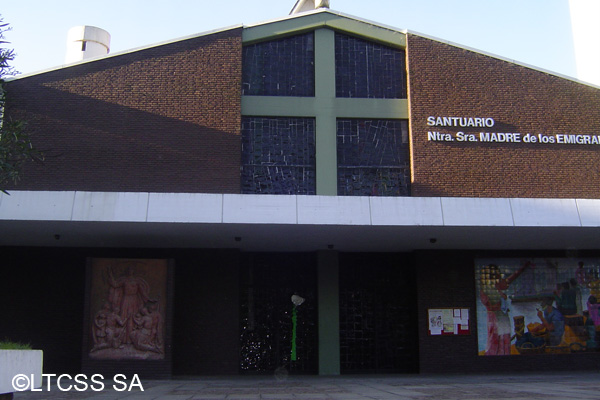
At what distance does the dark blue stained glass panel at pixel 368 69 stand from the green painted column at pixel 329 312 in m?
5.23

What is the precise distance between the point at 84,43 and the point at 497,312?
22.1 meters

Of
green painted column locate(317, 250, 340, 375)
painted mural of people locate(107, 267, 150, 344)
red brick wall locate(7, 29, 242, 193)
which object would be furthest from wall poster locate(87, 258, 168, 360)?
green painted column locate(317, 250, 340, 375)

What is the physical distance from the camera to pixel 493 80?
20.8 metres

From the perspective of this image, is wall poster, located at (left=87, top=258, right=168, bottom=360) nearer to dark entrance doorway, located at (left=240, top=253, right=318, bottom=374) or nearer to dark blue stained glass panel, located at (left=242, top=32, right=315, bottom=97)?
dark entrance doorway, located at (left=240, top=253, right=318, bottom=374)

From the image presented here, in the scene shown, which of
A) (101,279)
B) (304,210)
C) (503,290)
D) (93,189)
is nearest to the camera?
(304,210)

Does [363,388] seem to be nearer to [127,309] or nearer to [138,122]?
[127,309]

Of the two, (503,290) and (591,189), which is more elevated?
(591,189)

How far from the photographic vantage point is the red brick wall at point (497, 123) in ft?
65.8

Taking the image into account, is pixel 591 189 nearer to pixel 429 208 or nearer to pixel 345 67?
pixel 429 208

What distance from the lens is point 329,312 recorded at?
20.1 meters

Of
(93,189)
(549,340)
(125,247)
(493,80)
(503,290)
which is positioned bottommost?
(549,340)

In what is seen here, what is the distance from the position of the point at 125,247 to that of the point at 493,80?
12.5m

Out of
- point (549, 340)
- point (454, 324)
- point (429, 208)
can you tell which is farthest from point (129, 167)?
point (549, 340)

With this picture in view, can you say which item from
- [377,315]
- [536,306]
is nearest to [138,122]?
[377,315]
